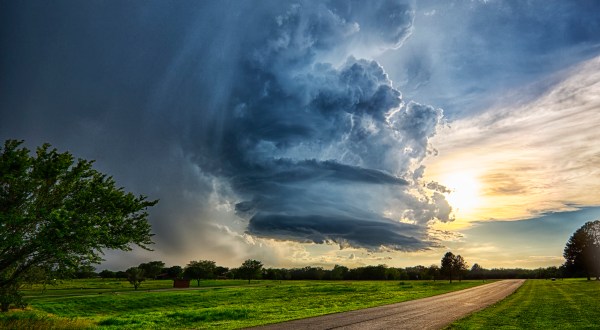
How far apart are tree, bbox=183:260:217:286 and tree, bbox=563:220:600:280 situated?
407 feet

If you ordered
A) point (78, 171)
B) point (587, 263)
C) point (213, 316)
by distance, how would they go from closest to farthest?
point (78, 171)
point (213, 316)
point (587, 263)

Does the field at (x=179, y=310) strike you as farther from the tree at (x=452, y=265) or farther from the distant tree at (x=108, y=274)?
the distant tree at (x=108, y=274)

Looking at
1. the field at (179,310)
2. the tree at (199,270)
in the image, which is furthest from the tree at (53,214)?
the tree at (199,270)

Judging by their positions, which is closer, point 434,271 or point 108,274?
point 434,271

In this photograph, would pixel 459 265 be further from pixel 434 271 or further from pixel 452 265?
pixel 434 271

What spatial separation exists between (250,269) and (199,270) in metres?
40.6

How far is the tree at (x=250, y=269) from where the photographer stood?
183000 millimetres

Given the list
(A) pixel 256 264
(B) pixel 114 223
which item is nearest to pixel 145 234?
(B) pixel 114 223

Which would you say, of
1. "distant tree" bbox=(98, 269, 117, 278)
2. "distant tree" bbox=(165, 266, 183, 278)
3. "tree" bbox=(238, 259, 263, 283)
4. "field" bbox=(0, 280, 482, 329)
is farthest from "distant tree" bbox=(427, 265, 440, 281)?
"distant tree" bbox=(98, 269, 117, 278)

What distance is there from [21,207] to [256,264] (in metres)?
165

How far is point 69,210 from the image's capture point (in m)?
29.0

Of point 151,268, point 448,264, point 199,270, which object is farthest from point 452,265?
point 151,268

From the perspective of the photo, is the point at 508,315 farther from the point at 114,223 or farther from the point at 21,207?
the point at 21,207

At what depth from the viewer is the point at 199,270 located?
14588 centimetres
